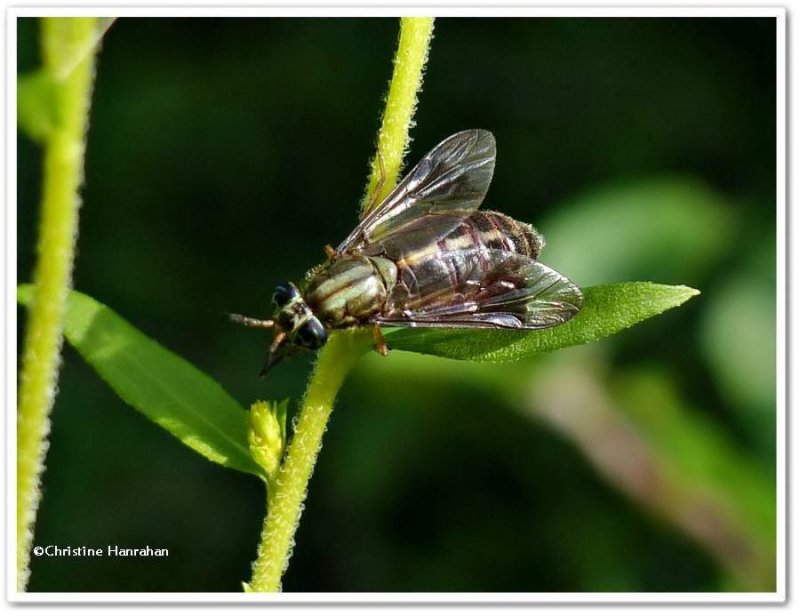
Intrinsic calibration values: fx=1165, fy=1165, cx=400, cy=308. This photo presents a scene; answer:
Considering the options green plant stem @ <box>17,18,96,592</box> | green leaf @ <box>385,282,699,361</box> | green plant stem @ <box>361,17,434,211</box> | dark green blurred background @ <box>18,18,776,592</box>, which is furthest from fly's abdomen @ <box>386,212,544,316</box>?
green plant stem @ <box>17,18,96,592</box>

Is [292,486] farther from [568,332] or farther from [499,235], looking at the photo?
[499,235]

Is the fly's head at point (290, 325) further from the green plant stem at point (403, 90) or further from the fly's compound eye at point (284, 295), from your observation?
the green plant stem at point (403, 90)

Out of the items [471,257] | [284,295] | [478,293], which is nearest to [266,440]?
[284,295]

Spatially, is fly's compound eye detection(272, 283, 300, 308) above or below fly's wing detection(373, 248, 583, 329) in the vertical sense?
below

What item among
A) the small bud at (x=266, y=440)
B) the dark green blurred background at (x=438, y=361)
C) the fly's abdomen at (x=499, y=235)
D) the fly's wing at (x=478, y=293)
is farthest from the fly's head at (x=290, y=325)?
the dark green blurred background at (x=438, y=361)

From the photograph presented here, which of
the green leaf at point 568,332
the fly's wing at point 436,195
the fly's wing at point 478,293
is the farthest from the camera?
the fly's wing at point 436,195

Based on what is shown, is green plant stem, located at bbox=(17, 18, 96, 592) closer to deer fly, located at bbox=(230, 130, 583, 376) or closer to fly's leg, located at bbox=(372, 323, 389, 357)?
fly's leg, located at bbox=(372, 323, 389, 357)
